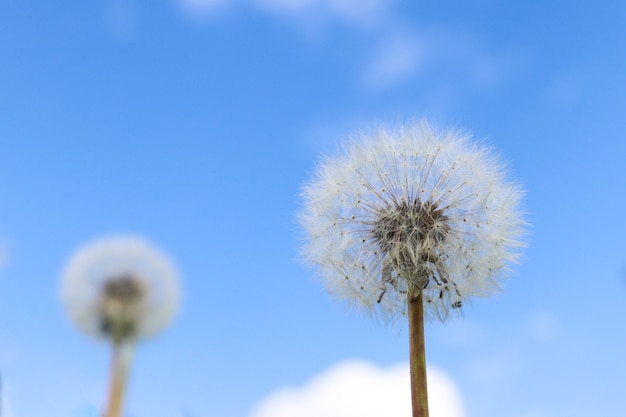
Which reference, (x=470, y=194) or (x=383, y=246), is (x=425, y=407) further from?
(x=470, y=194)

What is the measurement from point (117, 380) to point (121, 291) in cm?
52

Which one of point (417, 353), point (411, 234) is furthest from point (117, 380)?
point (411, 234)

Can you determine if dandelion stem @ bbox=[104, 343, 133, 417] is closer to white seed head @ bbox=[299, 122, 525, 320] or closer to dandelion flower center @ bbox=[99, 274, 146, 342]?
dandelion flower center @ bbox=[99, 274, 146, 342]

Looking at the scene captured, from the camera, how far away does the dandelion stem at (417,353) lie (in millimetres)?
6617

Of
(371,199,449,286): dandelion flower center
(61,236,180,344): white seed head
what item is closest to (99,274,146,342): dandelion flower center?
(61,236,180,344): white seed head

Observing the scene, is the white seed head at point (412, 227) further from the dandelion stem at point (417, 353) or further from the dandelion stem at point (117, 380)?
the dandelion stem at point (117, 380)

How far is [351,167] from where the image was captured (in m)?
8.03

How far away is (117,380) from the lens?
1.46 m

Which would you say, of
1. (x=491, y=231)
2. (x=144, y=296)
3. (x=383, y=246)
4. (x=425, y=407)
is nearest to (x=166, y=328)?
(x=144, y=296)

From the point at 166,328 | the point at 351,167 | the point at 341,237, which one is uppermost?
the point at 351,167

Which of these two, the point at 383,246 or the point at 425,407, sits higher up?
the point at 383,246

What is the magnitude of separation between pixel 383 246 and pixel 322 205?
933 mm

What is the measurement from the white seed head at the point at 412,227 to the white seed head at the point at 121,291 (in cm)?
519

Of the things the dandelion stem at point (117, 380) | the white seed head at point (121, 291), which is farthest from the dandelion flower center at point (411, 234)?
the dandelion stem at point (117, 380)
